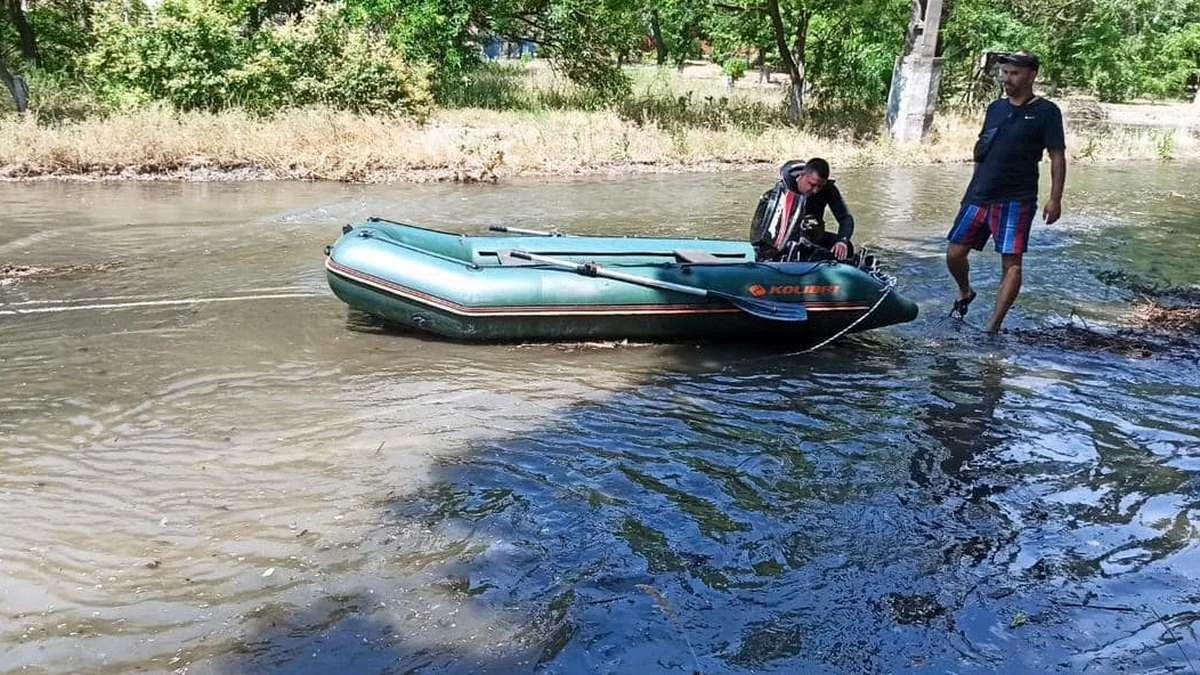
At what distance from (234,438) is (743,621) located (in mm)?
2720

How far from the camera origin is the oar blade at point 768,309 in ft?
20.2

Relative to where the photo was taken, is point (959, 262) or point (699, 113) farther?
point (699, 113)

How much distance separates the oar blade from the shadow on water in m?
0.50

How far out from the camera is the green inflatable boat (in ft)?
20.0

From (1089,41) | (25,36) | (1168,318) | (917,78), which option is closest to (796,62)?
(917,78)

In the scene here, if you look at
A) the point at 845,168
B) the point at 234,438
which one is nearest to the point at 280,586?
the point at 234,438

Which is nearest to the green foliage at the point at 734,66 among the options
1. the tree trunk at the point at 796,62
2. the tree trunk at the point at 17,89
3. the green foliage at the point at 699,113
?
the green foliage at the point at 699,113

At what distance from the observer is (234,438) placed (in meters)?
4.83

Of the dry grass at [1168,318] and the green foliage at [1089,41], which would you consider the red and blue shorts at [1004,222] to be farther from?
the green foliage at [1089,41]

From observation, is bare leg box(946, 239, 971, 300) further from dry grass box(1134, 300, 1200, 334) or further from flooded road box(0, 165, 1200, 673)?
dry grass box(1134, 300, 1200, 334)

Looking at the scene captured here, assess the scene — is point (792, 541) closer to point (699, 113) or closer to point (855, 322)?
point (855, 322)

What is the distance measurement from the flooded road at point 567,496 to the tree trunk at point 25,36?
1149 centimetres

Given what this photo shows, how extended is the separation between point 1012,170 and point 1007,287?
0.82 meters

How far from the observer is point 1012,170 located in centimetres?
607
